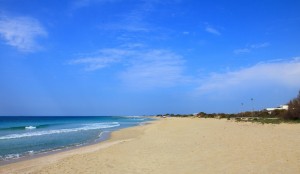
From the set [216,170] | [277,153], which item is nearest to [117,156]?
[216,170]

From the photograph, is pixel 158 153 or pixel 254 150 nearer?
pixel 254 150

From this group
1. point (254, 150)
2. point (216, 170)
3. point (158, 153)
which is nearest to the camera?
point (216, 170)

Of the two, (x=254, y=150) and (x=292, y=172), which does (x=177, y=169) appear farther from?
(x=254, y=150)

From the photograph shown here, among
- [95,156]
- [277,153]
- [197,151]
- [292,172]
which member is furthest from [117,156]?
[292,172]

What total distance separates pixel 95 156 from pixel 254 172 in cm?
779

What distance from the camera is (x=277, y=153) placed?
499 inches

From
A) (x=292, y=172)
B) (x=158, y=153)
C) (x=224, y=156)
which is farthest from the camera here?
(x=158, y=153)

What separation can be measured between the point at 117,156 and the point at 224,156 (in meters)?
4.88

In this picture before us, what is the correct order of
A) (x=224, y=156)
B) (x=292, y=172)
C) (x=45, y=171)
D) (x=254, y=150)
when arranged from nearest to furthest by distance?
(x=292, y=172) → (x=45, y=171) → (x=224, y=156) → (x=254, y=150)

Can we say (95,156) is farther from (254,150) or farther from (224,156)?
(254,150)

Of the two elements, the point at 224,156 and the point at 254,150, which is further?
the point at 254,150

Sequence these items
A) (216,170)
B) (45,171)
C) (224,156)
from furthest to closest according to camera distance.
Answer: (224,156) < (45,171) < (216,170)

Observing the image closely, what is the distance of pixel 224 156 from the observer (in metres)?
12.6

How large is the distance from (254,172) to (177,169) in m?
2.45
